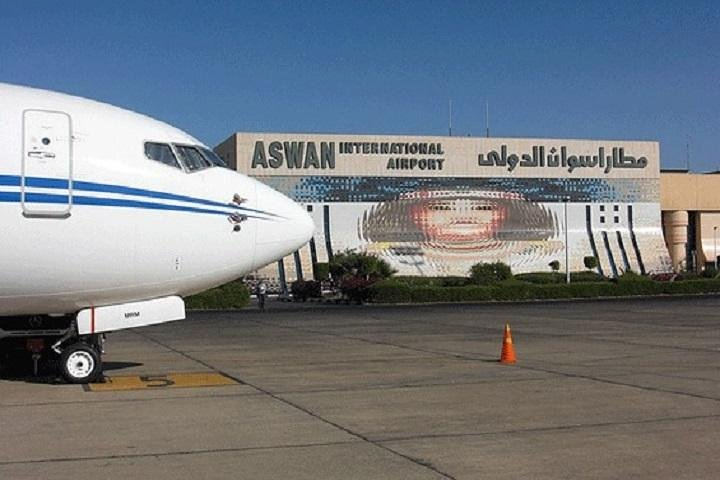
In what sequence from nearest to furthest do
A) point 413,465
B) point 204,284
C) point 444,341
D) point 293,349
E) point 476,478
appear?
point 476,478
point 413,465
point 204,284
point 293,349
point 444,341

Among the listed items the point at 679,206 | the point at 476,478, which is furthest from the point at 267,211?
the point at 679,206

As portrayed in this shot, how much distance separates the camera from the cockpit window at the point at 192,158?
1545cm

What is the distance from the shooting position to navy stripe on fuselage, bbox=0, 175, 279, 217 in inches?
540

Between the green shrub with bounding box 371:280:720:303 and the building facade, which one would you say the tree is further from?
the building facade

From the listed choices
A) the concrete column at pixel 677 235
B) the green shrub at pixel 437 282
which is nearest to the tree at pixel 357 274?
the green shrub at pixel 437 282

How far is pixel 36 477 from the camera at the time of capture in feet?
28.6

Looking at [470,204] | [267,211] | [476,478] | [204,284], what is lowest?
[476,478]

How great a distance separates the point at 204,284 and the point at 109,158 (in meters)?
2.74

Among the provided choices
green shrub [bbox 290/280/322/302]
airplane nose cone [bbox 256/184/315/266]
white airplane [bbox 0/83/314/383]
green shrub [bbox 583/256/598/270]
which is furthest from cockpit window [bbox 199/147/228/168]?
green shrub [bbox 583/256/598/270]

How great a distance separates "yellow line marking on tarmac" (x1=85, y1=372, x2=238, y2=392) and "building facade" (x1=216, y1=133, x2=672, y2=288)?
69.8 meters

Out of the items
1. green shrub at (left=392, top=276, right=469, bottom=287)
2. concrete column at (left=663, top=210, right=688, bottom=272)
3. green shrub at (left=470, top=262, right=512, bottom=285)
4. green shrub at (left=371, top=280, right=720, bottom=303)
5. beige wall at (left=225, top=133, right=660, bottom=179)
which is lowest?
green shrub at (left=371, top=280, right=720, bottom=303)

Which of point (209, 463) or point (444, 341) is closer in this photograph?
point (209, 463)

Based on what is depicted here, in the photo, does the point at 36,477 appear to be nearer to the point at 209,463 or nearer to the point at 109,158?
the point at 209,463

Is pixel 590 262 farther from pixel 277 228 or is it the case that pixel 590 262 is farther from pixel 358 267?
pixel 277 228
